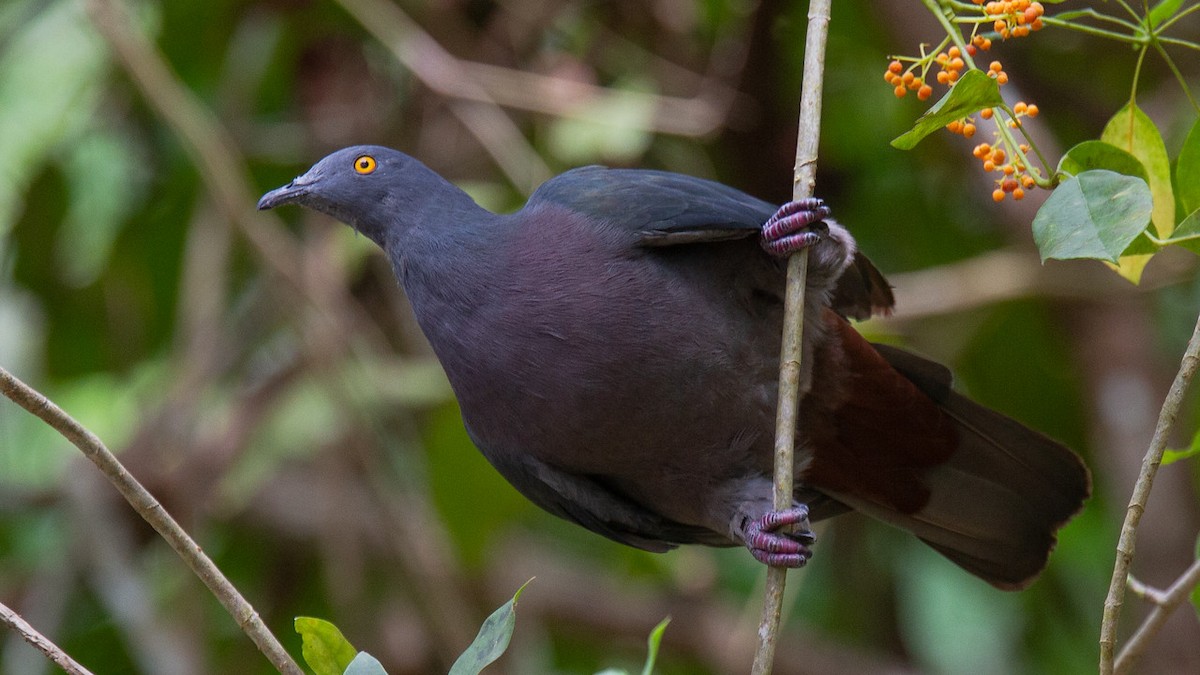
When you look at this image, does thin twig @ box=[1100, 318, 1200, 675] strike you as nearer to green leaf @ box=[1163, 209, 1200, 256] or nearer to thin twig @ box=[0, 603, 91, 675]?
green leaf @ box=[1163, 209, 1200, 256]

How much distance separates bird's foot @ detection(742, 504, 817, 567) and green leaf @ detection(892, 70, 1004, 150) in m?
0.96

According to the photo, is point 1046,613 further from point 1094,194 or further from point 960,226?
point 1094,194

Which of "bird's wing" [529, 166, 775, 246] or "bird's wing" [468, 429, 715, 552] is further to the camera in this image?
"bird's wing" [468, 429, 715, 552]

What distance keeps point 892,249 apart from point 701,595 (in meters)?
1.72

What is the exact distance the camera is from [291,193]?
3.04 metres

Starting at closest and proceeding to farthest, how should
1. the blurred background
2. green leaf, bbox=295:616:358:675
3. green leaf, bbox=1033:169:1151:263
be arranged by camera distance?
1. green leaf, bbox=1033:169:1151:263
2. green leaf, bbox=295:616:358:675
3. the blurred background

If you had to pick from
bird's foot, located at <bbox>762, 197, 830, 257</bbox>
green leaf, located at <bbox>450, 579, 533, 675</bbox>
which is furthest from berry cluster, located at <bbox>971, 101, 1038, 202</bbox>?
green leaf, located at <bbox>450, 579, 533, 675</bbox>

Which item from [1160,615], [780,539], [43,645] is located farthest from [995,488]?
[43,645]

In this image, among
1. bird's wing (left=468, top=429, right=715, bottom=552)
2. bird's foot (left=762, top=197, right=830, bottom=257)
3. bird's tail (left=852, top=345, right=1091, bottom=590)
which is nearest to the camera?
bird's foot (left=762, top=197, right=830, bottom=257)

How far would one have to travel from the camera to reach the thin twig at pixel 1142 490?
194cm

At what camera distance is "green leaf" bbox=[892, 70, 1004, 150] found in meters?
1.94

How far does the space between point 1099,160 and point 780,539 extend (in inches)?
42.6

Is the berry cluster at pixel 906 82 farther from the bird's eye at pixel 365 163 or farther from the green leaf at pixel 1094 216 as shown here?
the bird's eye at pixel 365 163

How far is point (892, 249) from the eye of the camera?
5.58 metres
